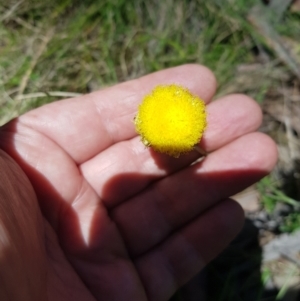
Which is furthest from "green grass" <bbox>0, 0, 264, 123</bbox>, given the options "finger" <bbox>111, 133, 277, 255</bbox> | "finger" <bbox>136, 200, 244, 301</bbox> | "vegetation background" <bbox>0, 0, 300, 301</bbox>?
"finger" <bbox>136, 200, 244, 301</bbox>

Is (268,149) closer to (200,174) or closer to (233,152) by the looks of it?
(233,152)

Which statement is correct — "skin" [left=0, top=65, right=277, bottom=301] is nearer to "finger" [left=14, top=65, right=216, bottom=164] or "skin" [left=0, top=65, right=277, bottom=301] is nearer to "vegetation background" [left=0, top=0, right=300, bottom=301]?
"finger" [left=14, top=65, right=216, bottom=164]

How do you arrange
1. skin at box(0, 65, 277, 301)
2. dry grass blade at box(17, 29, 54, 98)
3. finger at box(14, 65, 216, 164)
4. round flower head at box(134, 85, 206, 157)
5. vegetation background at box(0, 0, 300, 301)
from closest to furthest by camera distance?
round flower head at box(134, 85, 206, 157)
skin at box(0, 65, 277, 301)
finger at box(14, 65, 216, 164)
dry grass blade at box(17, 29, 54, 98)
vegetation background at box(0, 0, 300, 301)

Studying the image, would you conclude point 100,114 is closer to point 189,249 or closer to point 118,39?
point 189,249

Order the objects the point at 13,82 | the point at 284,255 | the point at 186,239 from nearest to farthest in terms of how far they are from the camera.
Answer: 1. the point at 186,239
2. the point at 284,255
3. the point at 13,82

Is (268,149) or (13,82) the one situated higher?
(13,82)

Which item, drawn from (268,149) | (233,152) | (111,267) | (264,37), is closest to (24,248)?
(111,267)

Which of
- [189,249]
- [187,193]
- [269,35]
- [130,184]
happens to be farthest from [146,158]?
[269,35]
